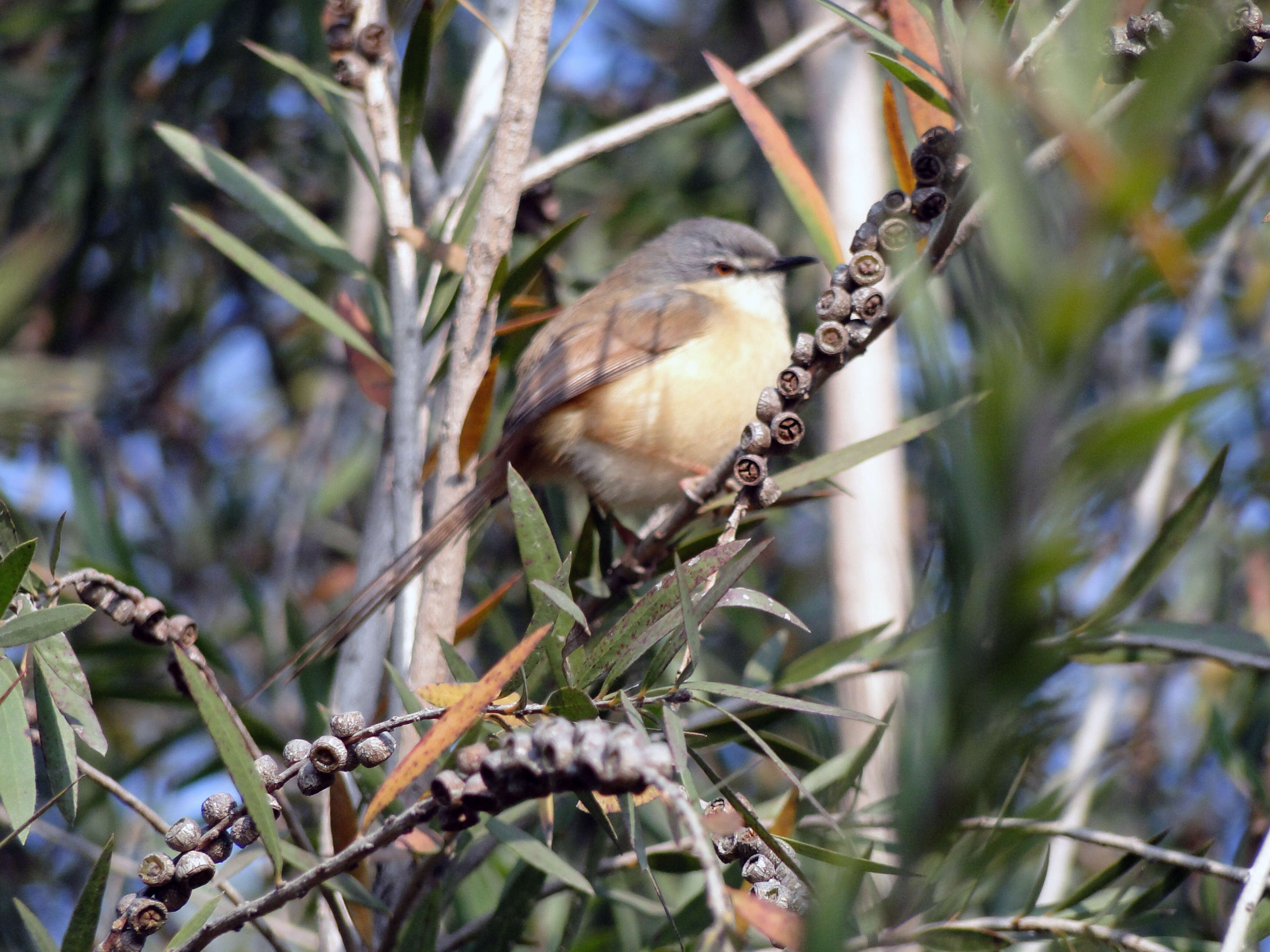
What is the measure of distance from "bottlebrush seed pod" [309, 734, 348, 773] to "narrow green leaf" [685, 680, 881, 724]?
42 centimetres

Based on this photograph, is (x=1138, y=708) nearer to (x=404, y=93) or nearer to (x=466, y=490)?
(x=466, y=490)

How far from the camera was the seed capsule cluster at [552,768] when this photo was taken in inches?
40.6

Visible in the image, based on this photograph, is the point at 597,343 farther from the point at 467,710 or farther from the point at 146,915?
the point at 146,915

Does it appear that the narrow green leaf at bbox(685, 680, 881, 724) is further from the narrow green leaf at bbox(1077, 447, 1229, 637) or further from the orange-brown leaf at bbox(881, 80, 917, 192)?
the orange-brown leaf at bbox(881, 80, 917, 192)

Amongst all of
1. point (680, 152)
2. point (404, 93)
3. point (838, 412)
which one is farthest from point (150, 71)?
point (838, 412)

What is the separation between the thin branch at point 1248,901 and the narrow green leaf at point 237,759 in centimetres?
114

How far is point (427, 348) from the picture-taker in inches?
104

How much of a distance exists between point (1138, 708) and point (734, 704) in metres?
2.42

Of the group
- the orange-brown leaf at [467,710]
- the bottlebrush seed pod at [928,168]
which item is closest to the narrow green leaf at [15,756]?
the orange-brown leaf at [467,710]

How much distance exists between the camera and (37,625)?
1408 millimetres

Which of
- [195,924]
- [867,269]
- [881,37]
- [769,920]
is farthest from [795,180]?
[195,924]

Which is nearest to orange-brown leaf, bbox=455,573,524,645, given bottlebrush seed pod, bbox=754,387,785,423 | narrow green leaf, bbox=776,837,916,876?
bottlebrush seed pod, bbox=754,387,785,423

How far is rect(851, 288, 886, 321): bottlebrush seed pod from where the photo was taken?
161cm

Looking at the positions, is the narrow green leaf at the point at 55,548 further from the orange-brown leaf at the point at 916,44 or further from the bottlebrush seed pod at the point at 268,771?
the orange-brown leaf at the point at 916,44
